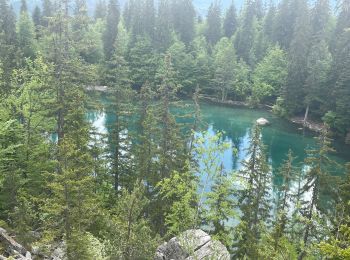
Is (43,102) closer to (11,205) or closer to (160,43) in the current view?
(11,205)

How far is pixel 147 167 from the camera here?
2806 cm

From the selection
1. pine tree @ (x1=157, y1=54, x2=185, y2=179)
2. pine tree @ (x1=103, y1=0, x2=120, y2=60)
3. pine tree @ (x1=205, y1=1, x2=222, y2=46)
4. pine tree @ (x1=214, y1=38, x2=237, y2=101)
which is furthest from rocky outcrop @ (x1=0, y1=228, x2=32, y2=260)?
pine tree @ (x1=205, y1=1, x2=222, y2=46)

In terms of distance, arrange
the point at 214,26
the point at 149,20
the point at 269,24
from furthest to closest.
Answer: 1. the point at 214,26
2. the point at 269,24
3. the point at 149,20

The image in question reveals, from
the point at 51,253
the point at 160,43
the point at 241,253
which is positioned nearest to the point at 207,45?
the point at 160,43

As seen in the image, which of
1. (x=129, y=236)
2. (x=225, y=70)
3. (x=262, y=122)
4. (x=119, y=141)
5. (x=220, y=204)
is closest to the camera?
(x=129, y=236)

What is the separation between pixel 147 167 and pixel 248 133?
31700mm

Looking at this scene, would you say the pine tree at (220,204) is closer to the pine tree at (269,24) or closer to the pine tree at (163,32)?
the pine tree at (163,32)

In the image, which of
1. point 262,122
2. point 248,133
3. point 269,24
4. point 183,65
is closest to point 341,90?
point 262,122

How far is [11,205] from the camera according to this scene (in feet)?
72.0

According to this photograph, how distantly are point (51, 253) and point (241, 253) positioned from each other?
36.2 feet

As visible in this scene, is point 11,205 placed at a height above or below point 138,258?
below

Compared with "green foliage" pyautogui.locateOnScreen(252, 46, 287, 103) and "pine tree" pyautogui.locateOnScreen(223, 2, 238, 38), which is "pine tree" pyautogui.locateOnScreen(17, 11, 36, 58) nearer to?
"pine tree" pyautogui.locateOnScreen(223, 2, 238, 38)

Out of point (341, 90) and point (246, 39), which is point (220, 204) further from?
point (246, 39)

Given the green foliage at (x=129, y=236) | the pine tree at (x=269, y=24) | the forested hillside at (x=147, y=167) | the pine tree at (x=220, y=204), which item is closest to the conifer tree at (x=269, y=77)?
the forested hillside at (x=147, y=167)
